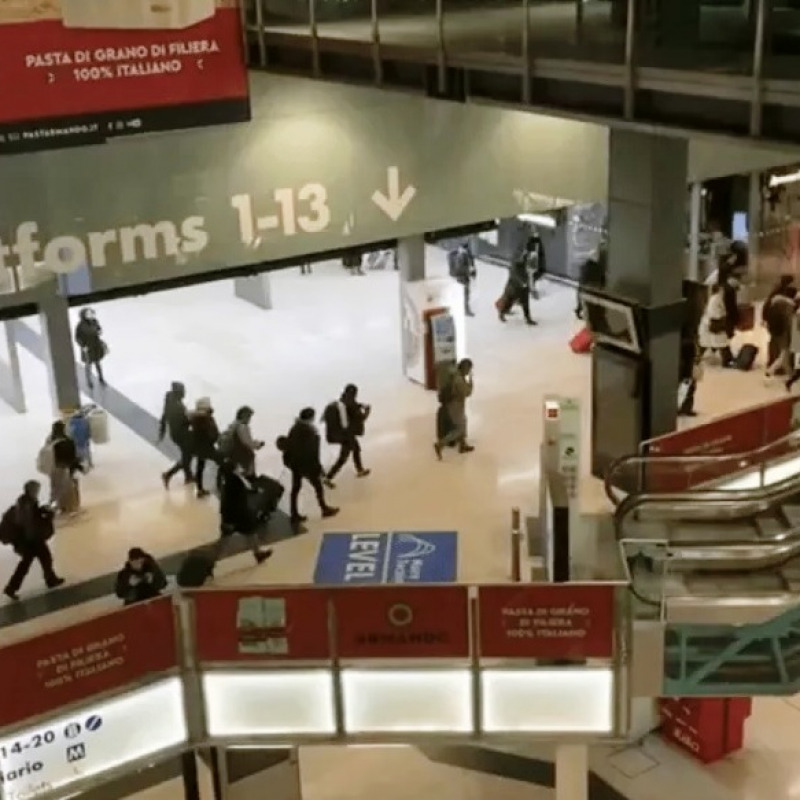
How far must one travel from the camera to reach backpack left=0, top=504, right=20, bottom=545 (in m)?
12.5

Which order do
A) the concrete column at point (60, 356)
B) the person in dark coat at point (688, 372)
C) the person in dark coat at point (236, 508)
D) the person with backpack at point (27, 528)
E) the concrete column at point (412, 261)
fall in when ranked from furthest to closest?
the concrete column at point (412, 261) < the person in dark coat at point (688, 372) < the concrete column at point (60, 356) < the person in dark coat at point (236, 508) < the person with backpack at point (27, 528)

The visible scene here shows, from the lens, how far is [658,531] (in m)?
10.3

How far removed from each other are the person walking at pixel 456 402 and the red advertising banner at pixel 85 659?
27.6 feet

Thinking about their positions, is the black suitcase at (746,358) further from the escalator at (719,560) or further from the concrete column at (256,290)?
the concrete column at (256,290)

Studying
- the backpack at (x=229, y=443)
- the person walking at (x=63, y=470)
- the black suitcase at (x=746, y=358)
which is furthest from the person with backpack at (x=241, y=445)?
the black suitcase at (x=746, y=358)

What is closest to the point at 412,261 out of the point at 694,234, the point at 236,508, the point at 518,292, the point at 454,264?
the point at 518,292

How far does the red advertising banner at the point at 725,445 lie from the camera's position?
1117cm

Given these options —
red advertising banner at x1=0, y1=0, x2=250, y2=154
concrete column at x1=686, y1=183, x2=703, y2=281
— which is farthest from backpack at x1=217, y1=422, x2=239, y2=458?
concrete column at x1=686, y1=183, x2=703, y2=281

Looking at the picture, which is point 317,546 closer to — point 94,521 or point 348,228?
point 94,521

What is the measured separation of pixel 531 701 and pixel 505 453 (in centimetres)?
845

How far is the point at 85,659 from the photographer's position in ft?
24.2

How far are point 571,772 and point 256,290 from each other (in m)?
16.5

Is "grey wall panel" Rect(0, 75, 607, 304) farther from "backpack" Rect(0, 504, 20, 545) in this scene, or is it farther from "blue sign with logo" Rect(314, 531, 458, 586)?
"blue sign with logo" Rect(314, 531, 458, 586)

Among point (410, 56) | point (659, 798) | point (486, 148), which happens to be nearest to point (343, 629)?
point (659, 798)
